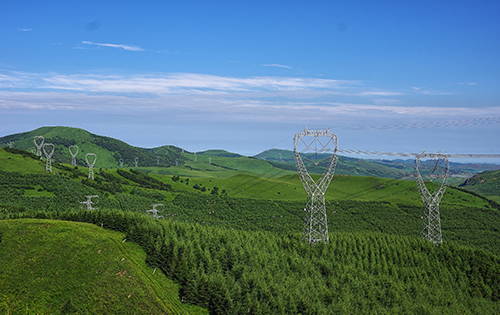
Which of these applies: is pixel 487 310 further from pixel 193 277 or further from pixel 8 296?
pixel 8 296

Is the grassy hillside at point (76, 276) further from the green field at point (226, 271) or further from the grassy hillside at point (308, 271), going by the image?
the grassy hillside at point (308, 271)

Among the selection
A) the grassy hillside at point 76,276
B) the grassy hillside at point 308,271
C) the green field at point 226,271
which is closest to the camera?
the grassy hillside at point 76,276

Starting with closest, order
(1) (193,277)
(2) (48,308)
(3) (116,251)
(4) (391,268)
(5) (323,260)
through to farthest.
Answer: (2) (48,308), (1) (193,277), (3) (116,251), (5) (323,260), (4) (391,268)

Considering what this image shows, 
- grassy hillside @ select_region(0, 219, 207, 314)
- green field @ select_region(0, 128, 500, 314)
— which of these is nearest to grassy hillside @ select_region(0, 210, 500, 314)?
green field @ select_region(0, 128, 500, 314)

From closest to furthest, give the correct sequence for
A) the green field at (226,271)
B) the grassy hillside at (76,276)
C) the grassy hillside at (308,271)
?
the grassy hillside at (76,276)
the green field at (226,271)
the grassy hillside at (308,271)

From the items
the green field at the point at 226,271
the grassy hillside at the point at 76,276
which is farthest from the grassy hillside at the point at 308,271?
the grassy hillside at the point at 76,276

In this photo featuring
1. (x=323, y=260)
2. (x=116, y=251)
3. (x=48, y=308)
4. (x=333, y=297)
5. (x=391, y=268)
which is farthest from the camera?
(x=391, y=268)

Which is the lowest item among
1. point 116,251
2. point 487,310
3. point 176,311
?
point 487,310

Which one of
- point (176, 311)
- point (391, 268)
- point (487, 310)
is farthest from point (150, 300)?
point (487, 310)

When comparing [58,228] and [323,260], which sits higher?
[58,228]
